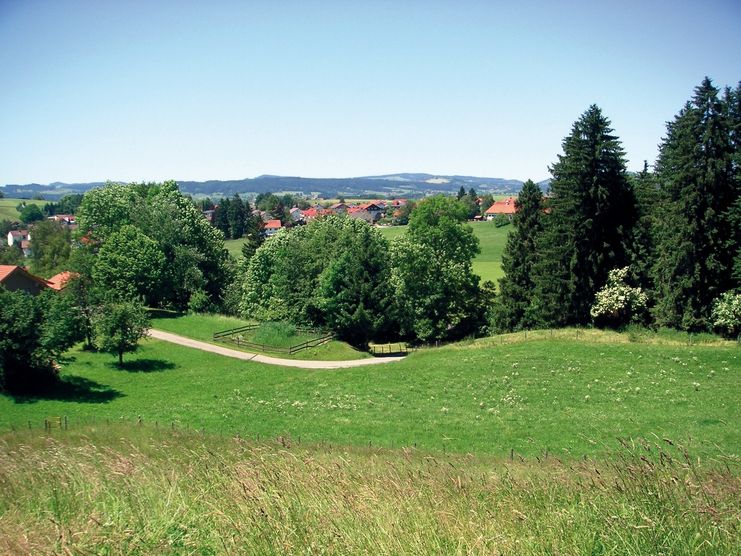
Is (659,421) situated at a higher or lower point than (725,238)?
lower

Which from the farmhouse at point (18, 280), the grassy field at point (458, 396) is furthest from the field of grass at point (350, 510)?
the farmhouse at point (18, 280)

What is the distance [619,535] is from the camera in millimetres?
5031

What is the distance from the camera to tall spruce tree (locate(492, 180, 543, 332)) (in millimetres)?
48531

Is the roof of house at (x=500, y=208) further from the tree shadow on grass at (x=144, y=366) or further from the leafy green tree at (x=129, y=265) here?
the tree shadow on grass at (x=144, y=366)

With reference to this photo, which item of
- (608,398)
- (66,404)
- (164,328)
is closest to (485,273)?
(164,328)

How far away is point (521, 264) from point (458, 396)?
76.6 feet

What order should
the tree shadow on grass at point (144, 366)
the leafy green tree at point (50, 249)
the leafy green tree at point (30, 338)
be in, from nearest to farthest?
the leafy green tree at point (30, 338) < the tree shadow on grass at point (144, 366) < the leafy green tree at point (50, 249)

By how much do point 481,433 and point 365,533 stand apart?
18.8m

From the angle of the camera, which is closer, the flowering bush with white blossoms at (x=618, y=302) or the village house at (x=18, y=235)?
the flowering bush with white blossoms at (x=618, y=302)

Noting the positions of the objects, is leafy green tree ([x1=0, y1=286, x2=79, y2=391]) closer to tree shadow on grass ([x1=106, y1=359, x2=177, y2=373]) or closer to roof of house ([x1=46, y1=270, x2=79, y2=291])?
tree shadow on grass ([x1=106, y1=359, x2=177, y2=373])

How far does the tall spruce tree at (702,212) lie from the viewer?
118ft

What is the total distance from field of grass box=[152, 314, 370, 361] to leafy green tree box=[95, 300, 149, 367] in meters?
8.91

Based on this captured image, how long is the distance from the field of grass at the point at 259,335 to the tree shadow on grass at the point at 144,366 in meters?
6.84

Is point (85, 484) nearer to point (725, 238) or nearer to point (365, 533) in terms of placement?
point (365, 533)
